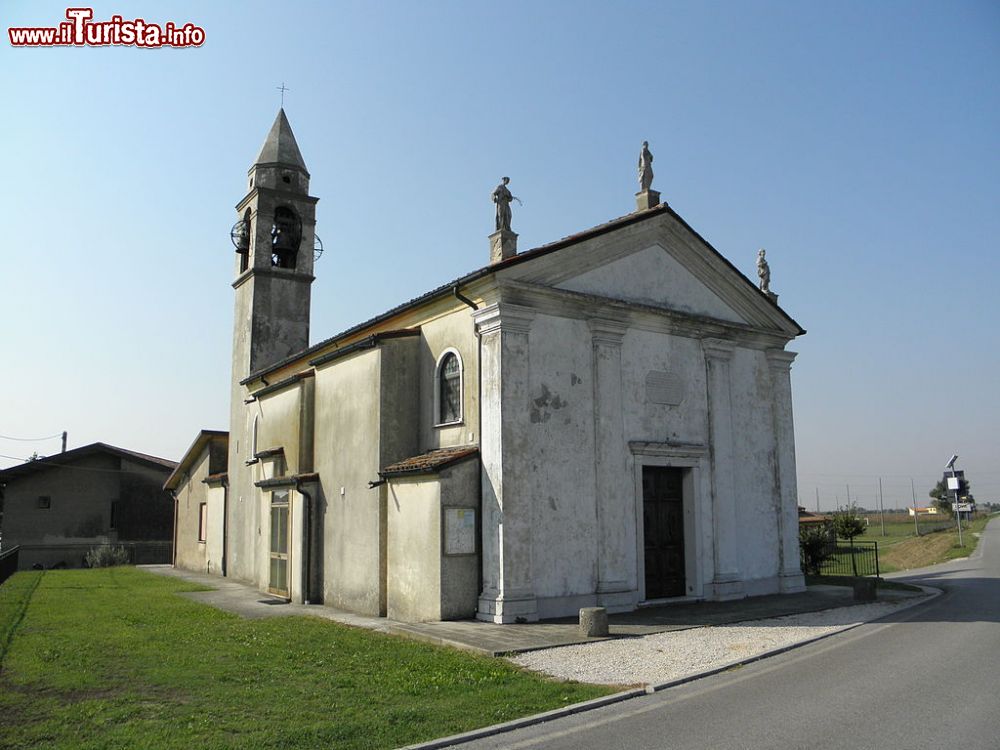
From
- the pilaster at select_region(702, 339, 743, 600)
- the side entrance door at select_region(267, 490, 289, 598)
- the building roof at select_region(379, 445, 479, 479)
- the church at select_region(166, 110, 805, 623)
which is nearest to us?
the building roof at select_region(379, 445, 479, 479)

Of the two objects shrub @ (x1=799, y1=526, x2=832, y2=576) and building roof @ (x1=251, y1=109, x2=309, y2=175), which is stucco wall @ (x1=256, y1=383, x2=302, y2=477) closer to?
building roof @ (x1=251, y1=109, x2=309, y2=175)

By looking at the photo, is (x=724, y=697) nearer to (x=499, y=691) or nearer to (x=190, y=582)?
(x=499, y=691)

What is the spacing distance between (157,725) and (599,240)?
11.3m

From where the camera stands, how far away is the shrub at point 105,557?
2934cm

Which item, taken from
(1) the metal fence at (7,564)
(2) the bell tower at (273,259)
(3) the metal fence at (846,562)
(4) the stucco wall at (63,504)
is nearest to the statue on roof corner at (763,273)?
(3) the metal fence at (846,562)

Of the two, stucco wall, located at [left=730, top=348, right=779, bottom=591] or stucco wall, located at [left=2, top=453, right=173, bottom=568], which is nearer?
stucco wall, located at [left=730, top=348, right=779, bottom=591]

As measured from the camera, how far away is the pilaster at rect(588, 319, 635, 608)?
13.9 m

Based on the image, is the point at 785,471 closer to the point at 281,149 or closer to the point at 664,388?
the point at 664,388

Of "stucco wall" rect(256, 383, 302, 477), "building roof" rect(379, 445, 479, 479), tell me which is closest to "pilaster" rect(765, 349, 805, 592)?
"building roof" rect(379, 445, 479, 479)

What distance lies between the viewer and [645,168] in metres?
16.9

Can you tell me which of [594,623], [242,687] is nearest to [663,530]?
[594,623]

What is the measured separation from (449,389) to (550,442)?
2400 millimetres

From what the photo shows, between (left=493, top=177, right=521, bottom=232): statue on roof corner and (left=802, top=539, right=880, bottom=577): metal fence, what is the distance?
12.0 m

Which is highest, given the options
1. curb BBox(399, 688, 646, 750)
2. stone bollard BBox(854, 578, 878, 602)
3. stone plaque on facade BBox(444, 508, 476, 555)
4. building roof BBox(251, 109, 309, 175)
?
building roof BBox(251, 109, 309, 175)
